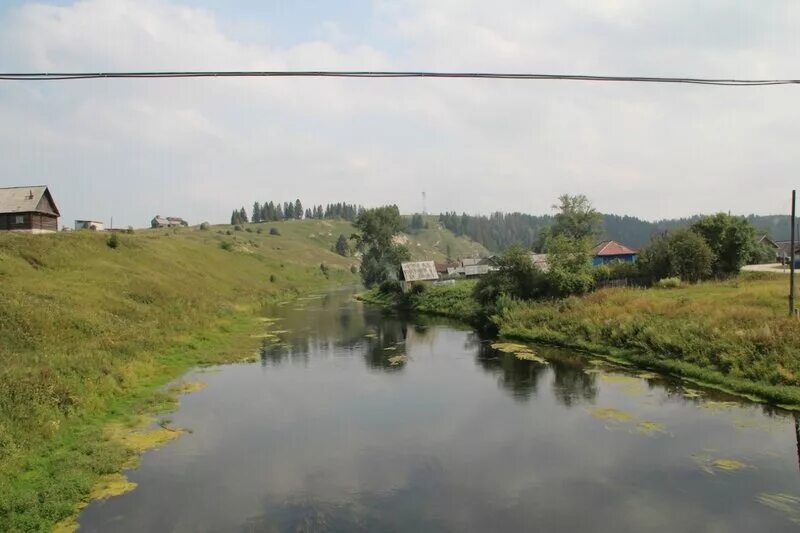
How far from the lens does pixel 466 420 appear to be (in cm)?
2269

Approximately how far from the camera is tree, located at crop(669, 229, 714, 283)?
5266 cm

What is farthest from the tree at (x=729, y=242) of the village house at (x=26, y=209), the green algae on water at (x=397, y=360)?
the village house at (x=26, y=209)

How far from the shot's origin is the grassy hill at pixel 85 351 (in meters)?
16.2

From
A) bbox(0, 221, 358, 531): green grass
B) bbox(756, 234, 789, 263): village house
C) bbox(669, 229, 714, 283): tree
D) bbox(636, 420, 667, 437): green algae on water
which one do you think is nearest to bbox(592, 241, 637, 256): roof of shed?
bbox(756, 234, 789, 263): village house

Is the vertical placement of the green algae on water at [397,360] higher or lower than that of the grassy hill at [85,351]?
lower

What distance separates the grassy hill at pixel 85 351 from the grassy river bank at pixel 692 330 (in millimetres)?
24535

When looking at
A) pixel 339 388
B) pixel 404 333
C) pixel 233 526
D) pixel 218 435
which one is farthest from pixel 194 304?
pixel 233 526

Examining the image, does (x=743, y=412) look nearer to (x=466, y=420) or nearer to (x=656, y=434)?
(x=656, y=434)

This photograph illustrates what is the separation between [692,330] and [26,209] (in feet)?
211

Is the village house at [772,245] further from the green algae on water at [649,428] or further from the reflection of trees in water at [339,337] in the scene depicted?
the green algae on water at [649,428]

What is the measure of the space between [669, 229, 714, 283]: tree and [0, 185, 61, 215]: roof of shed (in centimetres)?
6866

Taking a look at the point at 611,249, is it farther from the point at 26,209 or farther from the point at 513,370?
the point at 26,209

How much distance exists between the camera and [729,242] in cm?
5572

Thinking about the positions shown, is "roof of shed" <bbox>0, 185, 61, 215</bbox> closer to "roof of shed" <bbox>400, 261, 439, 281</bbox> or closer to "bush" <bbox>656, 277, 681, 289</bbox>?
"roof of shed" <bbox>400, 261, 439, 281</bbox>
